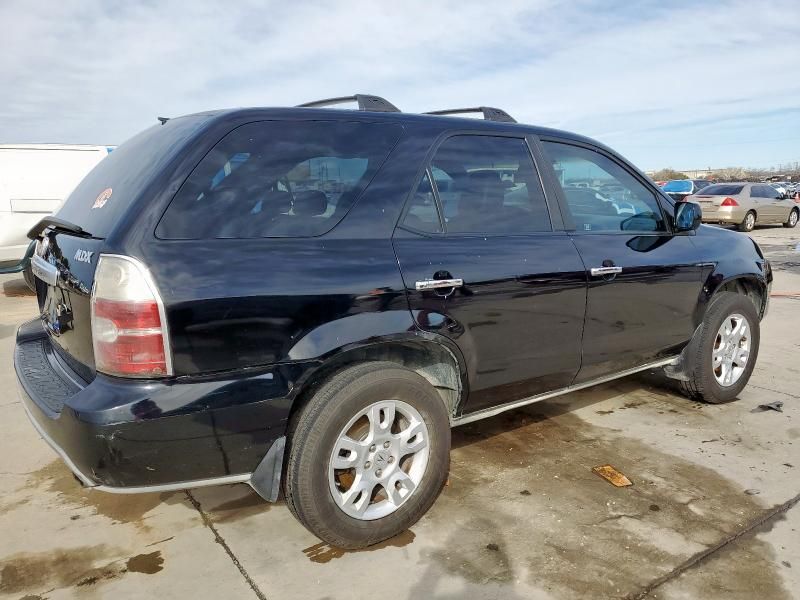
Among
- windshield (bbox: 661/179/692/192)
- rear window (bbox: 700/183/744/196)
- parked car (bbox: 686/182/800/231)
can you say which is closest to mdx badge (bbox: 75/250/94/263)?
windshield (bbox: 661/179/692/192)

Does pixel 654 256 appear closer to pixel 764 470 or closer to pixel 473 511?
pixel 764 470

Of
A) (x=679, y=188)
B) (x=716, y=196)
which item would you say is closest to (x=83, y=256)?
(x=679, y=188)

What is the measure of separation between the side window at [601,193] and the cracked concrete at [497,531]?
50.1 inches

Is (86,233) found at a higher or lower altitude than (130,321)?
higher

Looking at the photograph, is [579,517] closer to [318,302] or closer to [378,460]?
[378,460]

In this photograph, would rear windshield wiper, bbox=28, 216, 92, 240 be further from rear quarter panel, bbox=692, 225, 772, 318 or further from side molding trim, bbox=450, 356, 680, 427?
rear quarter panel, bbox=692, 225, 772, 318

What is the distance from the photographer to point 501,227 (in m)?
3.02

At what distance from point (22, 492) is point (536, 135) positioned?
318 cm

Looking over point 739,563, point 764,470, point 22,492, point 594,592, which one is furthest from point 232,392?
point 764,470

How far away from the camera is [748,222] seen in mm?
18688

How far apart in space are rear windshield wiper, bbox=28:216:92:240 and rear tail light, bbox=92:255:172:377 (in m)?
0.35

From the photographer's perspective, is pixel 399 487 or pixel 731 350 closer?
pixel 399 487

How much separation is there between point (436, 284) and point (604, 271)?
1.14 m

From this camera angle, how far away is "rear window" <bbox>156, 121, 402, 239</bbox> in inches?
88.8
